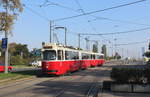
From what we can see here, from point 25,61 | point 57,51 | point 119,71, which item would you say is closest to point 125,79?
point 119,71

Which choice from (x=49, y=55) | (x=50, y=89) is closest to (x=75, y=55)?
(x=49, y=55)

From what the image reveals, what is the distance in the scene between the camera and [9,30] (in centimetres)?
2952

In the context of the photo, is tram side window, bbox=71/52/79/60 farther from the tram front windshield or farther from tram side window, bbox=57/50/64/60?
the tram front windshield

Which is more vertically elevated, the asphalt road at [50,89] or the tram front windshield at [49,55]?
the tram front windshield at [49,55]

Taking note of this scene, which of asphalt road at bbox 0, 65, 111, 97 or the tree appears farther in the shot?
the tree

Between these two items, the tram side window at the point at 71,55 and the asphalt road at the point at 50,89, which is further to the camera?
the tram side window at the point at 71,55

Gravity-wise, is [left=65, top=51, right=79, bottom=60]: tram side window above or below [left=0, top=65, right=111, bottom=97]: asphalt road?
above

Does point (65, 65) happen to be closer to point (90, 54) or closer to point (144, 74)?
point (144, 74)

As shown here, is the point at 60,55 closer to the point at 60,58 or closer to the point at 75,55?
the point at 60,58

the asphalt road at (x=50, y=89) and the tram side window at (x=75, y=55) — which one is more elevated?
the tram side window at (x=75, y=55)

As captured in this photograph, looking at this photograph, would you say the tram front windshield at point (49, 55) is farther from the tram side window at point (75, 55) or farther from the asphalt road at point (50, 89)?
the tram side window at point (75, 55)

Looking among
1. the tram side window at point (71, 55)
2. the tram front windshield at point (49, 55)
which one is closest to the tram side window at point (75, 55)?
the tram side window at point (71, 55)

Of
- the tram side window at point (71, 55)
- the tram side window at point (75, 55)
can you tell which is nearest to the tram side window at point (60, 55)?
the tram side window at point (71, 55)

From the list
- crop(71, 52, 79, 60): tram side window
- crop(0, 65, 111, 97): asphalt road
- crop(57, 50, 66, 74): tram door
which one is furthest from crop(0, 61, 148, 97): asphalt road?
crop(71, 52, 79, 60): tram side window
